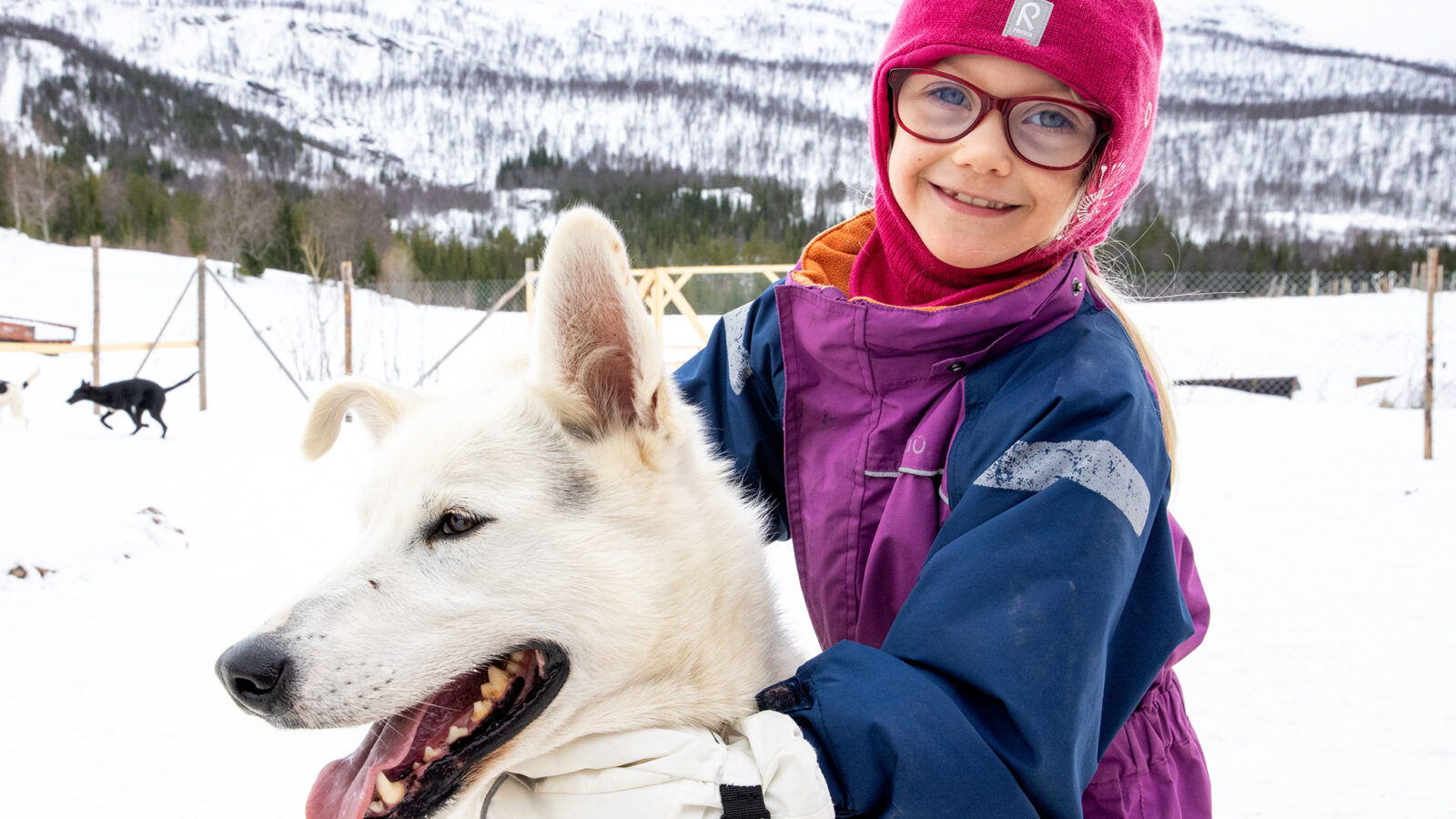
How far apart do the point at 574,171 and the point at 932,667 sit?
2617 inches

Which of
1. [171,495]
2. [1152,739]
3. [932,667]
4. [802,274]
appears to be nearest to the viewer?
[932,667]

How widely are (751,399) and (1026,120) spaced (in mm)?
863

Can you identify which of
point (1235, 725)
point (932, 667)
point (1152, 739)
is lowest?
point (1235, 725)

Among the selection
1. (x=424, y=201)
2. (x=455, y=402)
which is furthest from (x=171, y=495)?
(x=424, y=201)

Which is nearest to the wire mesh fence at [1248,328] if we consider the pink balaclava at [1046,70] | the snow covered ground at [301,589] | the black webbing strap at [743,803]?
the pink balaclava at [1046,70]

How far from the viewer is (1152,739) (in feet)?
5.33

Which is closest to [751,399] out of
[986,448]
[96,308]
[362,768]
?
[986,448]

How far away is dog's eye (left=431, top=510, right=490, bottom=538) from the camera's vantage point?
1472 millimetres

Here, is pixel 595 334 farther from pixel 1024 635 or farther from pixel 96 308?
pixel 96 308

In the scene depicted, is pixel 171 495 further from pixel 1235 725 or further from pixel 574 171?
pixel 574 171

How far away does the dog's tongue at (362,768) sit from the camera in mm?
1372

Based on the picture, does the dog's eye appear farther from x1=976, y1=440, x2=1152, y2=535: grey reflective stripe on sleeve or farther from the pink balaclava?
the pink balaclava

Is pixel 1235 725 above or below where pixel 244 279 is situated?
above

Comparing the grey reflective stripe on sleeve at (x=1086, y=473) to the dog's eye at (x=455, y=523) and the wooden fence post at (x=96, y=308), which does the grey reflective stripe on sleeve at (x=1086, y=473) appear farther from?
the wooden fence post at (x=96, y=308)
